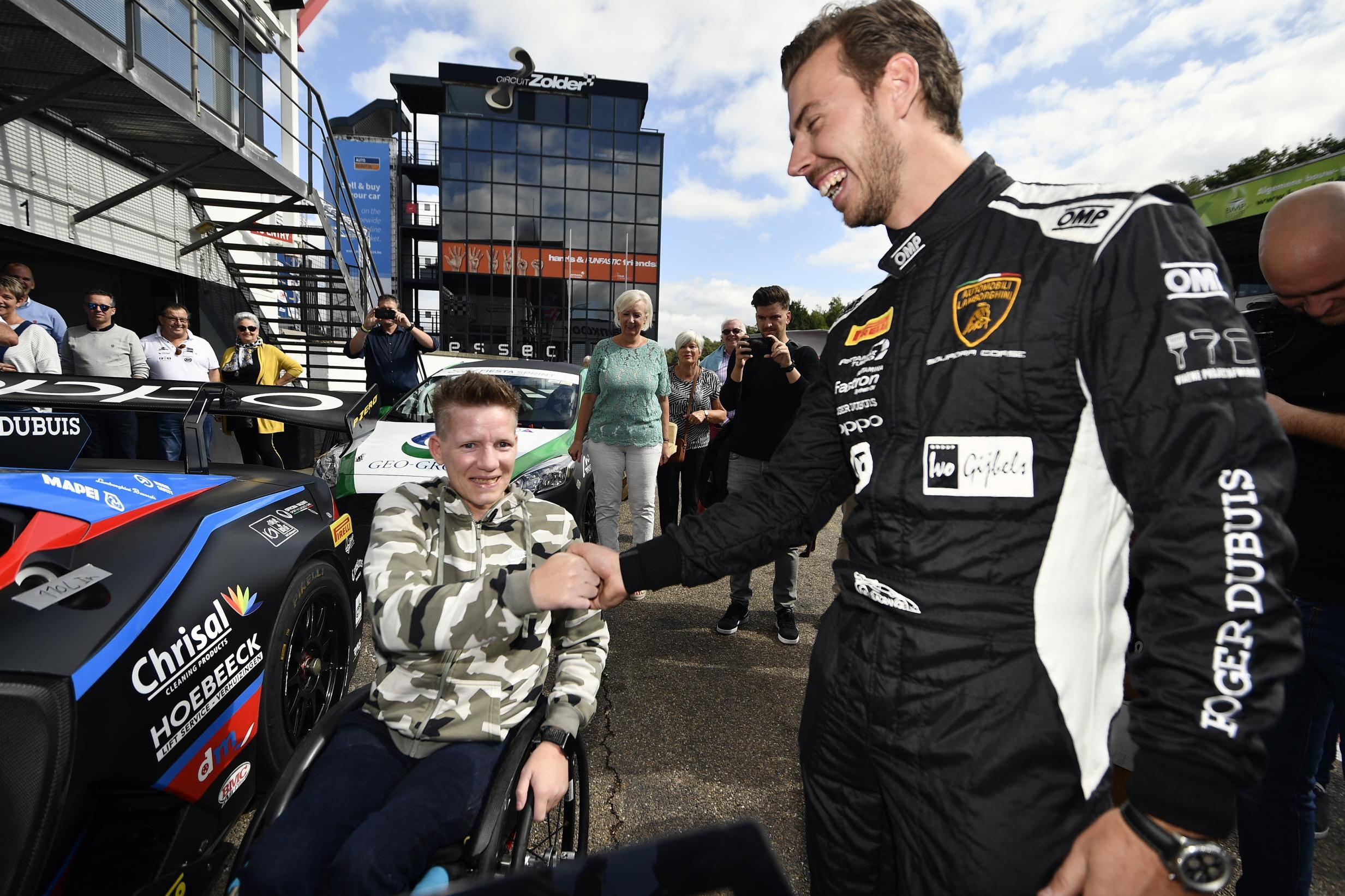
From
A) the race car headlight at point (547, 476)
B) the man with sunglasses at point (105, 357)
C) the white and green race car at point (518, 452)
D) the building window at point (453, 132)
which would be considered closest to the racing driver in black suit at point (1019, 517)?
the white and green race car at point (518, 452)

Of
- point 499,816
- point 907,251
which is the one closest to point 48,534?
point 499,816

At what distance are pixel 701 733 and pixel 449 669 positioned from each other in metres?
1.69

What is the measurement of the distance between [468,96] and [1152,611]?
116 feet

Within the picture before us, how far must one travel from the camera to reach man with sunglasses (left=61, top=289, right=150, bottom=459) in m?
5.72

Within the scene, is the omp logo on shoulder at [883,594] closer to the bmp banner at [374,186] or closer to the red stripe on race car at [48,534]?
the red stripe on race car at [48,534]

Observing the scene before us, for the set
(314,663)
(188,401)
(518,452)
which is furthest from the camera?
(518,452)

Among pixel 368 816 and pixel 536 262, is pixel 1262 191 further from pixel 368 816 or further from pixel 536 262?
pixel 536 262

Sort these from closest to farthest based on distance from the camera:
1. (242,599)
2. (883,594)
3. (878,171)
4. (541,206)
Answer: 1. (883,594)
2. (878,171)
3. (242,599)
4. (541,206)

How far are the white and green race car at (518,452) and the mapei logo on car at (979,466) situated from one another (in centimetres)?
305

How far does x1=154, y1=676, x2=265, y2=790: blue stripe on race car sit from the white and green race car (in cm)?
194

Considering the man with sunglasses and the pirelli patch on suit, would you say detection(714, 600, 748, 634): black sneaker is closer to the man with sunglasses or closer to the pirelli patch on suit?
the pirelli patch on suit

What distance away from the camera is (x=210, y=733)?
1868 mm

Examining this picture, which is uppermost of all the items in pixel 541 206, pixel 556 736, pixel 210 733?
pixel 541 206

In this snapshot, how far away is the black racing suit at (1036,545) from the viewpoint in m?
0.80
